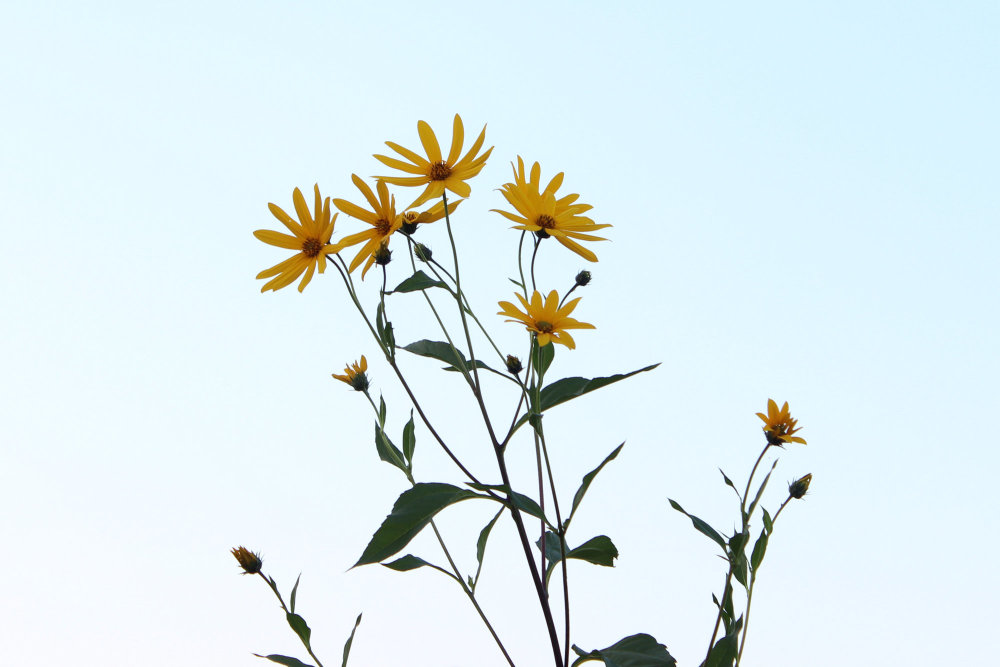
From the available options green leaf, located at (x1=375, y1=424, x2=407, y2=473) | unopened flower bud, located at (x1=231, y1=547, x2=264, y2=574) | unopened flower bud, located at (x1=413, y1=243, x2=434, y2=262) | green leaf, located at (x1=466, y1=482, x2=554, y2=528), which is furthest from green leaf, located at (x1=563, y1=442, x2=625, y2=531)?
unopened flower bud, located at (x1=231, y1=547, x2=264, y2=574)

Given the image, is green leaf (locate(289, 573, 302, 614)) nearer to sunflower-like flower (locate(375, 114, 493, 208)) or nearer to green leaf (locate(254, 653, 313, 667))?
green leaf (locate(254, 653, 313, 667))

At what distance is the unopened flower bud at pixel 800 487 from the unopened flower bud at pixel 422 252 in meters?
0.97

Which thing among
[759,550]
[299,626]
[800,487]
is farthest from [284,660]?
[800,487]

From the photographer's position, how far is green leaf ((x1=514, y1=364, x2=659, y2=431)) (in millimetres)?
1616

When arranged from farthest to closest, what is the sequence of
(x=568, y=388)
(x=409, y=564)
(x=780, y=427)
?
(x=780, y=427), (x=409, y=564), (x=568, y=388)

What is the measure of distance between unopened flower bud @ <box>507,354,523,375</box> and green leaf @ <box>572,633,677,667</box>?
0.54 metres

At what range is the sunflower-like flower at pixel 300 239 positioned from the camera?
1688 millimetres

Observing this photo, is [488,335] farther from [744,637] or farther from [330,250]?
[744,637]

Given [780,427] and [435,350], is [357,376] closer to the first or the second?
[435,350]

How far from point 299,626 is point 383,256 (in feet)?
2.47

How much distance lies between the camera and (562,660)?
165cm

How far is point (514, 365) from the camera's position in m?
1.70

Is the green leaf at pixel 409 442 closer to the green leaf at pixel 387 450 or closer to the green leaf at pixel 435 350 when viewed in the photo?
the green leaf at pixel 387 450

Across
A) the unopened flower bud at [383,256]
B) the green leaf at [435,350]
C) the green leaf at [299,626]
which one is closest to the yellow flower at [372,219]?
the unopened flower bud at [383,256]
